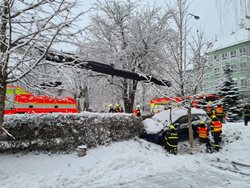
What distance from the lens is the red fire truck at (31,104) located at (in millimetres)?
10695

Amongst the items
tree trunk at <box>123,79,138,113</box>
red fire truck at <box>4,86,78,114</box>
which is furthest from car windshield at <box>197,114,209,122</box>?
red fire truck at <box>4,86,78,114</box>

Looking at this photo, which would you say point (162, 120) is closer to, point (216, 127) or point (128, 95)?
Result: point (216, 127)

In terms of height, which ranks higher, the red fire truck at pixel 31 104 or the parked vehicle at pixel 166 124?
the red fire truck at pixel 31 104

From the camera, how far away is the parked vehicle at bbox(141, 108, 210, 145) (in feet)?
33.8

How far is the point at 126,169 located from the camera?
7320mm

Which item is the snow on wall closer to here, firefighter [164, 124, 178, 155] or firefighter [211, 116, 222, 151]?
firefighter [164, 124, 178, 155]

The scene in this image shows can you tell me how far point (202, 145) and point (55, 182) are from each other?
732cm

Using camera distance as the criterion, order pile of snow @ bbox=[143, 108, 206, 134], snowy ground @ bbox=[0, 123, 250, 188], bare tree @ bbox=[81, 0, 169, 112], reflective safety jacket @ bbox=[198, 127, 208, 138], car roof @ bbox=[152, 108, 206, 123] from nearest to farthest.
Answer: snowy ground @ bbox=[0, 123, 250, 188], reflective safety jacket @ bbox=[198, 127, 208, 138], pile of snow @ bbox=[143, 108, 206, 134], car roof @ bbox=[152, 108, 206, 123], bare tree @ bbox=[81, 0, 169, 112]

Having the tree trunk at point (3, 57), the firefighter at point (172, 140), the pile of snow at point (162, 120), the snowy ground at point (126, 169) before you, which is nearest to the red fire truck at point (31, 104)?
the snowy ground at point (126, 169)

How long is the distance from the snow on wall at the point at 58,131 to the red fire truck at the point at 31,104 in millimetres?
2223

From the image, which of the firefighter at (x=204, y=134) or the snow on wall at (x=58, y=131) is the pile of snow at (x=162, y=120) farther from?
the snow on wall at (x=58, y=131)

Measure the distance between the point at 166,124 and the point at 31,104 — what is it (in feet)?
23.7

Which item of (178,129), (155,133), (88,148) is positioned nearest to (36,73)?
(88,148)

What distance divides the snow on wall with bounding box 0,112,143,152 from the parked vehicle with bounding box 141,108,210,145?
1.65 meters
